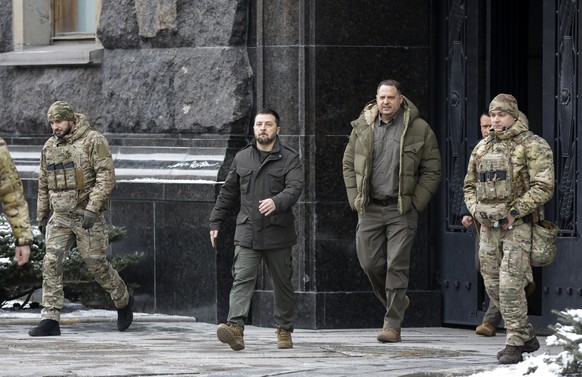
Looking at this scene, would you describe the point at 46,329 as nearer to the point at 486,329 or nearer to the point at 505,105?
the point at 486,329

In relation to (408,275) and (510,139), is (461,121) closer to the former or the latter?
(408,275)

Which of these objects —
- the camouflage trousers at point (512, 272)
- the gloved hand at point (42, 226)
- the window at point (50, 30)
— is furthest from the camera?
the window at point (50, 30)

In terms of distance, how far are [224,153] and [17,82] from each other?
3.20 meters

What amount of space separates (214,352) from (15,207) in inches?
95.8

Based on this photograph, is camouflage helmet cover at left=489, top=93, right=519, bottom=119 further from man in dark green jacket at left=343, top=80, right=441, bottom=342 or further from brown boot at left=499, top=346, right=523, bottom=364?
man in dark green jacket at left=343, top=80, right=441, bottom=342

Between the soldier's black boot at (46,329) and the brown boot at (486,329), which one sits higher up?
the soldier's black boot at (46,329)

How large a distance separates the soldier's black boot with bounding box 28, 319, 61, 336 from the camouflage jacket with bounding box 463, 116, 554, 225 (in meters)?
3.43

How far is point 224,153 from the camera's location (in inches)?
567

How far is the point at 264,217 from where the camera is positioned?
40.4 feet

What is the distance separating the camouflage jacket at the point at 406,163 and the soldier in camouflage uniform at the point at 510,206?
1.51m

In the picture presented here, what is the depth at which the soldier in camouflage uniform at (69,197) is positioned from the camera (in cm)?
1303

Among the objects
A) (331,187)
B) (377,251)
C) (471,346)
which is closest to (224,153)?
(331,187)

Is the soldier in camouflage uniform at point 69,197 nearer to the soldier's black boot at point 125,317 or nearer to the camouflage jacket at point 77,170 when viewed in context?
the camouflage jacket at point 77,170

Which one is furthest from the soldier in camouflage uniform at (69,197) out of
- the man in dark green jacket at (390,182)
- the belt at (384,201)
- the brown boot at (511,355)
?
the brown boot at (511,355)
